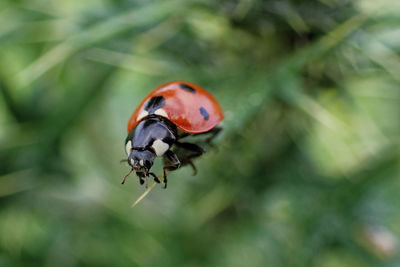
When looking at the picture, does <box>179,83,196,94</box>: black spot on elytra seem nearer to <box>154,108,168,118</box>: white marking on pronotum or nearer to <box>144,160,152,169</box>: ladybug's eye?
<box>154,108,168,118</box>: white marking on pronotum

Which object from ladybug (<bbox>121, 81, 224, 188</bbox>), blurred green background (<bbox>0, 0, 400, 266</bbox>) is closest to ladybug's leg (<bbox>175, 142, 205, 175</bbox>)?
ladybug (<bbox>121, 81, 224, 188</bbox>)

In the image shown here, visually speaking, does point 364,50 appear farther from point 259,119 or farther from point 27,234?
point 27,234

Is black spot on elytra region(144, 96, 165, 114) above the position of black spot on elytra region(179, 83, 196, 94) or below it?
above

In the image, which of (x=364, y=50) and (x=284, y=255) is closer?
(x=364, y=50)

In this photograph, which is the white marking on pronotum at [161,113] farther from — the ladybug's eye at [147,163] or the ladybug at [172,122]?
the ladybug's eye at [147,163]

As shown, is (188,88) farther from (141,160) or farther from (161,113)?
(141,160)

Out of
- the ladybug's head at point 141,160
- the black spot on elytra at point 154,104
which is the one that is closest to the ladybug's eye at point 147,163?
the ladybug's head at point 141,160

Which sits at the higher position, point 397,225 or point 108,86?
point 108,86

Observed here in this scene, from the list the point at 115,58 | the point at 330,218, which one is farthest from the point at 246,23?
the point at 330,218
